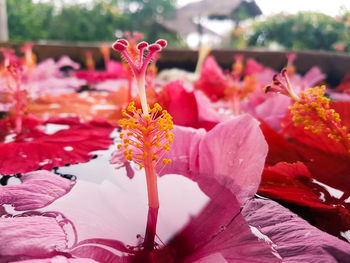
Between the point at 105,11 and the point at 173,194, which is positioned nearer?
the point at 173,194

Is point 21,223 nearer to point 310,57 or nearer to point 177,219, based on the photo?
point 177,219

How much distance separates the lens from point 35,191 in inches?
11.2

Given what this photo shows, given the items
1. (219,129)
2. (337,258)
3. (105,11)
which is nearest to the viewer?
(337,258)

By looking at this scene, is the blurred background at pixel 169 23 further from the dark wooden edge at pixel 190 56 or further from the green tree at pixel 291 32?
the dark wooden edge at pixel 190 56

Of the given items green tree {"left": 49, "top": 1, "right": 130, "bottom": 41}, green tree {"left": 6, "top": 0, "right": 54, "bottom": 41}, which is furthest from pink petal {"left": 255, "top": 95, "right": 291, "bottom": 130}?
green tree {"left": 49, "top": 1, "right": 130, "bottom": 41}

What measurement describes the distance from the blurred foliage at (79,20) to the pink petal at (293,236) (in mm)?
7728

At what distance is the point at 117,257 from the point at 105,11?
11.1m

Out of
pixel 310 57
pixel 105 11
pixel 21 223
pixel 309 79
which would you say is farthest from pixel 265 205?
pixel 105 11

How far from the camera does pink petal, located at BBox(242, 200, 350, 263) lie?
0.23 metres

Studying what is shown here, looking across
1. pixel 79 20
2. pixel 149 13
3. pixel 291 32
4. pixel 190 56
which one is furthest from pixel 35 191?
pixel 149 13

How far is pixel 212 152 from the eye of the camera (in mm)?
325

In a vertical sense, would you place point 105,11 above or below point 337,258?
above

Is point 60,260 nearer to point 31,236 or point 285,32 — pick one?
point 31,236

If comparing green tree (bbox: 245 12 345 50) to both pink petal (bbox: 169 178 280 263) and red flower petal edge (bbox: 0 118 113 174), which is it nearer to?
red flower petal edge (bbox: 0 118 113 174)
